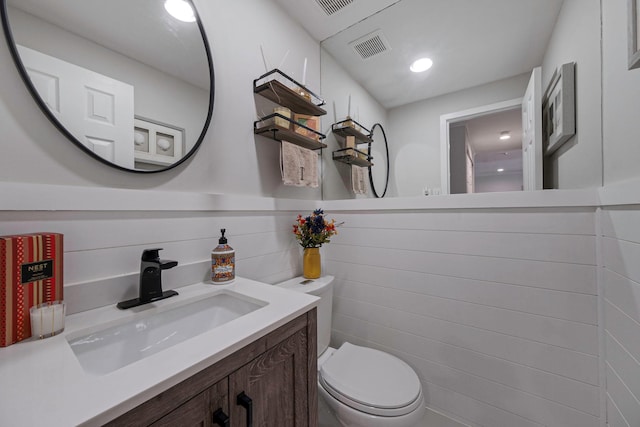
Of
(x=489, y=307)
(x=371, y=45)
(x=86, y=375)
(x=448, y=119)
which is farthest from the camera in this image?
(x=371, y=45)

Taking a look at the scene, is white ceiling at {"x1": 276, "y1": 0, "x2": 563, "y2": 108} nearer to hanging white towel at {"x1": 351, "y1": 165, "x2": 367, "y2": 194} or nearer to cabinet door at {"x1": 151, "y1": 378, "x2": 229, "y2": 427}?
hanging white towel at {"x1": 351, "y1": 165, "x2": 367, "y2": 194}

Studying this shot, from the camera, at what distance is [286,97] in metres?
1.44

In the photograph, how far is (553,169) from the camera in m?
1.11

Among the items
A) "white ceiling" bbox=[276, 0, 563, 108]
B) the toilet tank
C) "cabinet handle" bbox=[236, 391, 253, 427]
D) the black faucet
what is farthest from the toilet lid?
"white ceiling" bbox=[276, 0, 563, 108]

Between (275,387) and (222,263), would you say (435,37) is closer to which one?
(222,263)

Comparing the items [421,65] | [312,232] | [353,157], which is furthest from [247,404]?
[421,65]

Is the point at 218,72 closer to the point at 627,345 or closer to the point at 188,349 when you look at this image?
the point at 188,349

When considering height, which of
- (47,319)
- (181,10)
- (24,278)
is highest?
(181,10)

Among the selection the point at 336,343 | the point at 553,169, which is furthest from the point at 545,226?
the point at 336,343

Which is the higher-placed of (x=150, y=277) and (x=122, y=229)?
(x=122, y=229)

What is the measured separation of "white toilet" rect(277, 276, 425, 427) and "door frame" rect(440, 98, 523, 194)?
918 millimetres

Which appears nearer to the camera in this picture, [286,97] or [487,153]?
[487,153]

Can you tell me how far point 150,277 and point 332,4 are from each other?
1.78 meters

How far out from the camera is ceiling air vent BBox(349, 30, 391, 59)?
1606 millimetres
